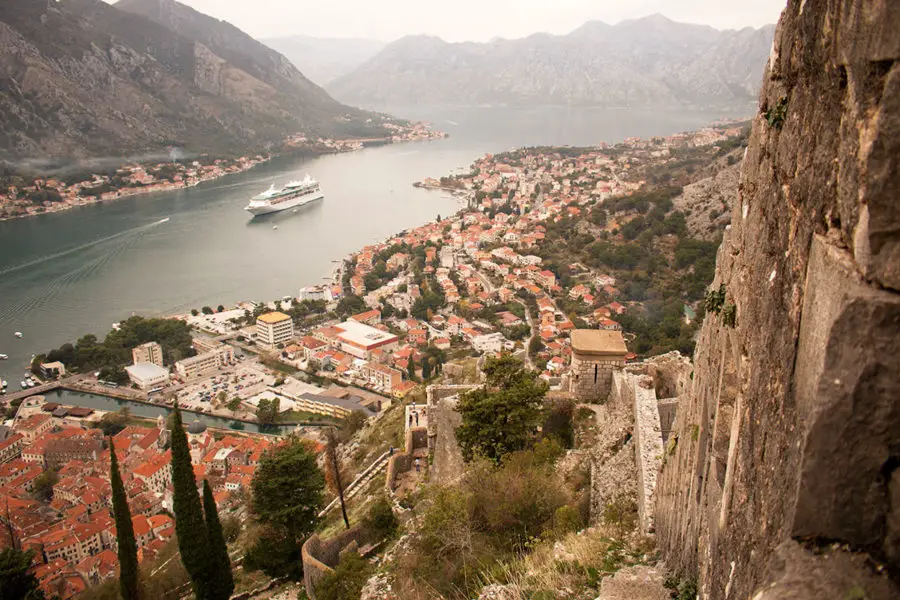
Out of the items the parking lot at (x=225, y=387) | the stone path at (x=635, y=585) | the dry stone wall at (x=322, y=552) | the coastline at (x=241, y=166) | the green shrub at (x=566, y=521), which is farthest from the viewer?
the coastline at (x=241, y=166)

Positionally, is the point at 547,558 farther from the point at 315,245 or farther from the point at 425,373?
the point at 315,245

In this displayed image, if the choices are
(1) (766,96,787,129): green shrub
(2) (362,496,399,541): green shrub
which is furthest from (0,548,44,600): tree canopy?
(1) (766,96,787,129): green shrub

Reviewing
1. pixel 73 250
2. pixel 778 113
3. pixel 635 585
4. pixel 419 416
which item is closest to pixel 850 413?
pixel 778 113

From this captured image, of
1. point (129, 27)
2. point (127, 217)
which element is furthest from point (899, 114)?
point (129, 27)

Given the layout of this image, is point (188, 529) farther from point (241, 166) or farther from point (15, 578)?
point (241, 166)

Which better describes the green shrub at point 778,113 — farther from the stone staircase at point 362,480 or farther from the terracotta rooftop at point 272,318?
the terracotta rooftop at point 272,318

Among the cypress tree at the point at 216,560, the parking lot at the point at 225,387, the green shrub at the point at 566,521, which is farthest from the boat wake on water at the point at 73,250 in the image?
the green shrub at the point at 566,521
